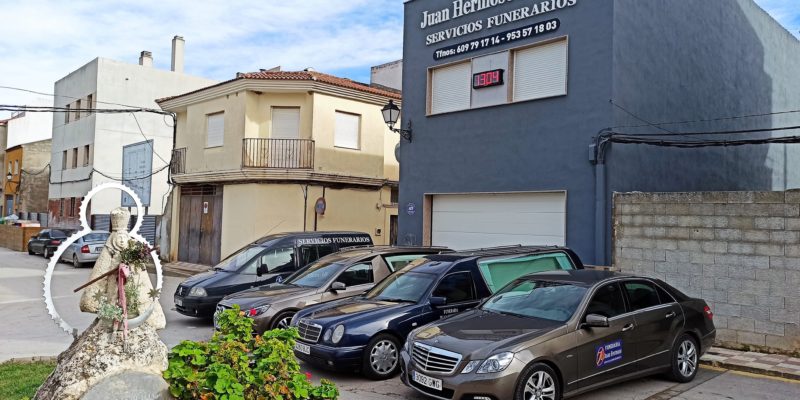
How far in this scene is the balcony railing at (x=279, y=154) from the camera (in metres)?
20.1

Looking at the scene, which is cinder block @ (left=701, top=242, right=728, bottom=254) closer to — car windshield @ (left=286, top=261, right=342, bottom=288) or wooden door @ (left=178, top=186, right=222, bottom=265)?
car windshield @ (left=286, top=261, right=342, bottom=288)

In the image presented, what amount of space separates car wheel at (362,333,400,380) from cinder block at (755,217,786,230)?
5.77 metres

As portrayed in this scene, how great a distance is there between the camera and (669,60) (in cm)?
1295

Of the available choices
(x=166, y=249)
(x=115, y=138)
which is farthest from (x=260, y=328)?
(x=115, y=138)

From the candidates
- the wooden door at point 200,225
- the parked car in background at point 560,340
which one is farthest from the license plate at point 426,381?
the wooden door at point 200,225

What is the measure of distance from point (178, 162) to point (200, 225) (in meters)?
2.95

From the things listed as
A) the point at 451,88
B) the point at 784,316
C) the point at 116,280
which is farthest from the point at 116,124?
the point at 784,316

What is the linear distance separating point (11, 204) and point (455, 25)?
47.8m

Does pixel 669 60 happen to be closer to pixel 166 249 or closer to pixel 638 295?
pixel 638 295

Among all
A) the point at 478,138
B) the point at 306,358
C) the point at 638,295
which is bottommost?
the point at 306,358

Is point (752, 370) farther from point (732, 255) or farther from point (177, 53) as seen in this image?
point (177, 53)

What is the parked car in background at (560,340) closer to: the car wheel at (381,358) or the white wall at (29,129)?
the car wheel at (381,358)

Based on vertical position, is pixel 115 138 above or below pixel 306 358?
above

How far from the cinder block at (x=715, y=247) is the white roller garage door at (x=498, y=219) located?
2.92m
